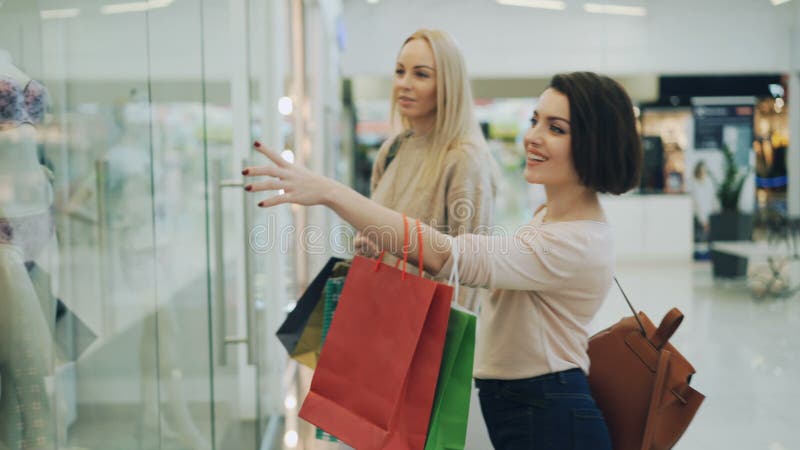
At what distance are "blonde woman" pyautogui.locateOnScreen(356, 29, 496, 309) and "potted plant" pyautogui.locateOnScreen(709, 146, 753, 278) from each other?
162 inches

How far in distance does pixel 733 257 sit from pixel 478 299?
5028mm

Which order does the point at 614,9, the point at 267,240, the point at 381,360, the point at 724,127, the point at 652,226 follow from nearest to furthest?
1. the point at 381,360
2. the point at 267,240
3. the point at 724,127
4. the point at 614,9
5. the point at 652,226

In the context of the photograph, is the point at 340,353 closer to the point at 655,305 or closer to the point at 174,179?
the point at 174,179

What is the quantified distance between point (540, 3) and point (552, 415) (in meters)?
6.25

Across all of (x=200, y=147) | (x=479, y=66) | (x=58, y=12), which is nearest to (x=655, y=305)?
(x=479, y=66)

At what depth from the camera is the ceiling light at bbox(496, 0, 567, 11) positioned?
22.5 ft

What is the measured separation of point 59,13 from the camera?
1162mm

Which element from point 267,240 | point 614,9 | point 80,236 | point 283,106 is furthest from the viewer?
point 614,9

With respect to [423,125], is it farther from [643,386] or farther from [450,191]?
[643,386]

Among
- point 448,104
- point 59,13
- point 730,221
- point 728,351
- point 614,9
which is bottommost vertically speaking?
point 728,351

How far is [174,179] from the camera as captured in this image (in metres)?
1.89

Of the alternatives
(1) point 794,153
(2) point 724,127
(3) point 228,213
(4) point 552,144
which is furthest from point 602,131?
(2) point 724,127

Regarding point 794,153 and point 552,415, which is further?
point 794,153

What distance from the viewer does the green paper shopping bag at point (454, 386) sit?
1.10 metres
